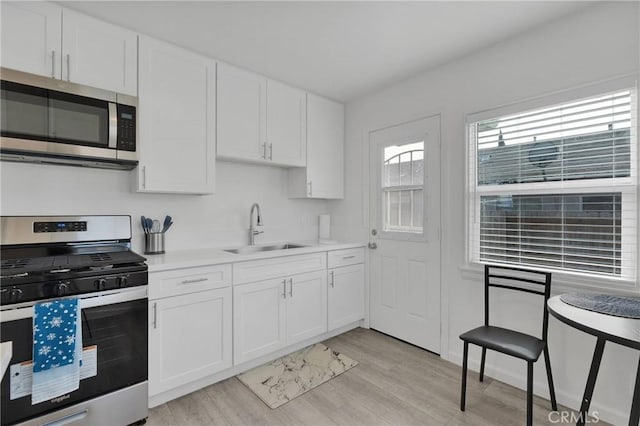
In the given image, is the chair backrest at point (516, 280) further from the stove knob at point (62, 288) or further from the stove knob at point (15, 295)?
the stove knob at point (15, 295)

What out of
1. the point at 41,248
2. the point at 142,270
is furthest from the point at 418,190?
the point at 41,248

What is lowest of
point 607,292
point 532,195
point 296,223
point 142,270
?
point 607,292

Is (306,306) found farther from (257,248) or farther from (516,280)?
(516,280)

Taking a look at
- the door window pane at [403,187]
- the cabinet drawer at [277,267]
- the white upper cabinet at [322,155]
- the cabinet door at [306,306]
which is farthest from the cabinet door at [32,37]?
the door window pane at [403,187]

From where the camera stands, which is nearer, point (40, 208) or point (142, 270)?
point (142, 270)

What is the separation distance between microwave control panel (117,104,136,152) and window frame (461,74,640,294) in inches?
97.8

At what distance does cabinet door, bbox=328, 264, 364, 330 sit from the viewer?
308 centimetres

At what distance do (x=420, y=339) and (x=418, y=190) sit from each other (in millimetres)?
1371

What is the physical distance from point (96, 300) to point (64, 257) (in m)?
0.46

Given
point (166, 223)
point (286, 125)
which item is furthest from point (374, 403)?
point (286, 125)

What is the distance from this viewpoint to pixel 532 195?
7.39 feet

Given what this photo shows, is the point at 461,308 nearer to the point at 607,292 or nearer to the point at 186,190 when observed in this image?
the point at 607,292

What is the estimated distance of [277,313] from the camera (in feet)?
8.62

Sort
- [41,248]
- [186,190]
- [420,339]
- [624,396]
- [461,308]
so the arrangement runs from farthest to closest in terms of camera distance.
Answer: [420,339] < [461,308] < [186,190] < [41,248] < [624,396]
